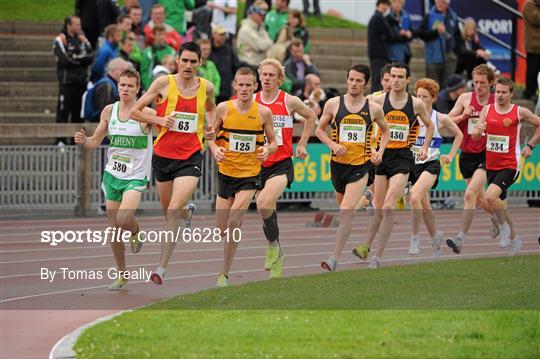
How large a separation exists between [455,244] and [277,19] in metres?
9.67

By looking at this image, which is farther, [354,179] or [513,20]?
[513,20]

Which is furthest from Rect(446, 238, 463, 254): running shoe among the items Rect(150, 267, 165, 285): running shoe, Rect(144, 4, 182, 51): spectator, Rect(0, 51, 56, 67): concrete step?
Rect(0, 51, 56, 67): concrete step

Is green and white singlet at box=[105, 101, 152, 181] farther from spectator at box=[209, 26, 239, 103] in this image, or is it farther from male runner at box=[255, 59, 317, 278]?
spectator at box=[209, 26, 239, 103]

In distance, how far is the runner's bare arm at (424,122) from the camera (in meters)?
17.3

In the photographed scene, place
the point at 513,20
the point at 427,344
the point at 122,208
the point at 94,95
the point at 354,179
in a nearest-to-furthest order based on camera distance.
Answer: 1. the point at 427,344
2. the point at 122,208
3. the point at 354,179
4. the point at 94,95
5. the point at 513,20

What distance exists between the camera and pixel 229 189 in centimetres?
1532

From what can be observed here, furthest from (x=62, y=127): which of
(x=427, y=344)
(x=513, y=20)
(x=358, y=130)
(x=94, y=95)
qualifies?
(x=427, y=344)

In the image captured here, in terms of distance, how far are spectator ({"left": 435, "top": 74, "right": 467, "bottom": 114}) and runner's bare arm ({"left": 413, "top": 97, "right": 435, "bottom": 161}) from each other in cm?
718

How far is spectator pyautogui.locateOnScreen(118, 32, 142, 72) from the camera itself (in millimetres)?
23359

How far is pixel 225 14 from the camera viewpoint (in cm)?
2689

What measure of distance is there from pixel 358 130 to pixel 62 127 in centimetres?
818

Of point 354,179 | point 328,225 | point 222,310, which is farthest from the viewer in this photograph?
point 328,225

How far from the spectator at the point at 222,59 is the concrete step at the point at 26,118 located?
3.21 m

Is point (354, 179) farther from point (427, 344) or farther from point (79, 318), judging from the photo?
point (427, 344)
